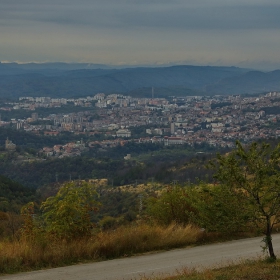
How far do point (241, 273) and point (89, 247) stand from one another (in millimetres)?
2433

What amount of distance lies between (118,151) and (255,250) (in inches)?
3759

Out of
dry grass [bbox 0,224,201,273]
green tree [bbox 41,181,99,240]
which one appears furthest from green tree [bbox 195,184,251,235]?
green tree [bbox 41,181,99,240]

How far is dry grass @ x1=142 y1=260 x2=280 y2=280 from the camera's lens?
17.3ft

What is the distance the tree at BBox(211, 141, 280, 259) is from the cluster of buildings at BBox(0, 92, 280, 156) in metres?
89.5

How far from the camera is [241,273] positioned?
18.0 feet

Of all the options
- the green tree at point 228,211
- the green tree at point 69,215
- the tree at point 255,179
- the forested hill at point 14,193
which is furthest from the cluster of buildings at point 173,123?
the tree at point 255,179

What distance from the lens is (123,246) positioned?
7.37 m

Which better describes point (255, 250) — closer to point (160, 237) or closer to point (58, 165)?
point (160, 237)

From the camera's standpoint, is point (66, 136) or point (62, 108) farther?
point (62, 108)

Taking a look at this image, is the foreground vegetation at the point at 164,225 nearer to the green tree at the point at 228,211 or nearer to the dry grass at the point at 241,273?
the green tree at the point at 228,211

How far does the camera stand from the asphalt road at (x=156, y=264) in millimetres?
6047

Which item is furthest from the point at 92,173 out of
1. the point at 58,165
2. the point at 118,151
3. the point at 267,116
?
the point at 267,116

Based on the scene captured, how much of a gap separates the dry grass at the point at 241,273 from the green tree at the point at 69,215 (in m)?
2.14

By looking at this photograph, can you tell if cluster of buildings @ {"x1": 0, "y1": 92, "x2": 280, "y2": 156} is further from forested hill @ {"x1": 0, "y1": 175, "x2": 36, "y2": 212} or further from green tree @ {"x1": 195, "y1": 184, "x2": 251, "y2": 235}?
green tree @ {"x1": 195, "y1": 184, "x2": 251, "y2": 235}
